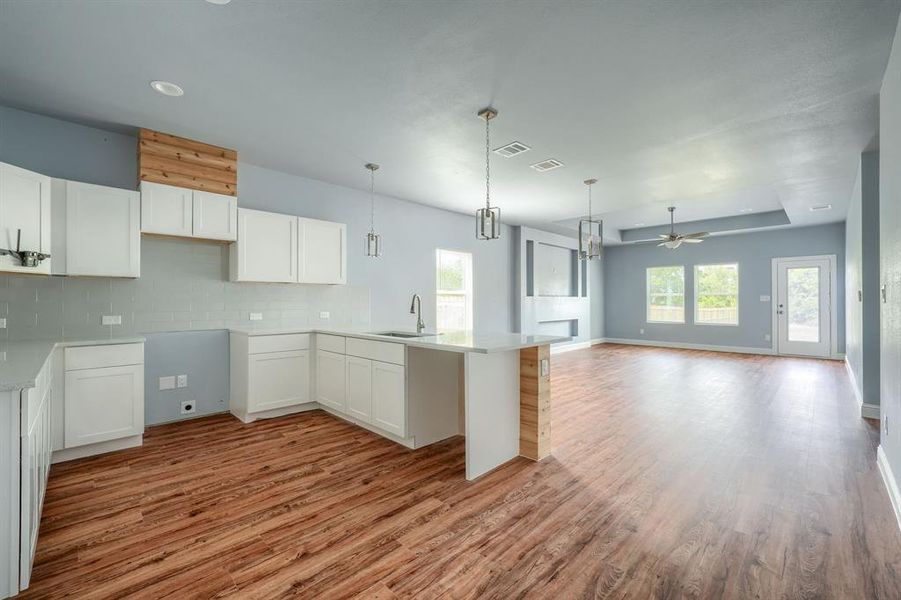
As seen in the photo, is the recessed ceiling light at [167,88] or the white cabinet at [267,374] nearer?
the recessed ceiling light at [167,88]

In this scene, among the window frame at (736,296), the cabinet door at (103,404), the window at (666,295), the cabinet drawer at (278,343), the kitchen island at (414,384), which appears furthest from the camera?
the window at (666,295)

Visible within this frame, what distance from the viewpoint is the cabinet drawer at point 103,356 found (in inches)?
122

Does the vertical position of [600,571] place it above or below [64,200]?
below

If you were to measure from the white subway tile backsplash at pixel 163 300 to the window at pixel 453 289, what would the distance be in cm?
197

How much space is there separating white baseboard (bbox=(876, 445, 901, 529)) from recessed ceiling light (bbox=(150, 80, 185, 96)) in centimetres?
517

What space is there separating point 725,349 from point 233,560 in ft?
34.1

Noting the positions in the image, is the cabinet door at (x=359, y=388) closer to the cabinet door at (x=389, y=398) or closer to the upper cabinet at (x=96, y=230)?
the cabinet door at (x=389, y=398)

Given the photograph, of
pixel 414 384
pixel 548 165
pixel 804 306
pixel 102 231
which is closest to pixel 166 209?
pixel 102 231

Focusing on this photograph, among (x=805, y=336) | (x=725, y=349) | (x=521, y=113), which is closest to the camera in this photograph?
(x=521, y=113)

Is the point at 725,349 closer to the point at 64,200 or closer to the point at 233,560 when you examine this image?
the point at 233,560

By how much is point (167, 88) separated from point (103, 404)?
243 centimetres

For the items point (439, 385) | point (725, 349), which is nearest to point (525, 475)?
point (439, 385)

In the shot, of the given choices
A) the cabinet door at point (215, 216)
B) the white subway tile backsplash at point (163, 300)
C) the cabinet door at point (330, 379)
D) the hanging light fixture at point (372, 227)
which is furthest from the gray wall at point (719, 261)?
the cabinet door at point (215, 216)

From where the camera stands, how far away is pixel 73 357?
10.1 feet
